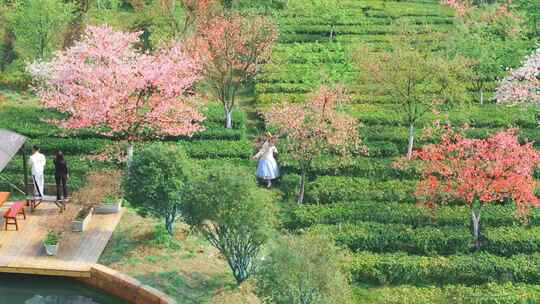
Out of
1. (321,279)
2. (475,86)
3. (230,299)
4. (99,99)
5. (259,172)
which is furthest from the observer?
(475,86)

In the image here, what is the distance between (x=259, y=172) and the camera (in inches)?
1069

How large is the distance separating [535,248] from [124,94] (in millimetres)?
13777

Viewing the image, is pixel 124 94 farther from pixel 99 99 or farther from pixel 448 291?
pixel 448 291

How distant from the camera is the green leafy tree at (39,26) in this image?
33062 millimetres

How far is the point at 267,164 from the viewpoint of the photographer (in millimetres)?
27047

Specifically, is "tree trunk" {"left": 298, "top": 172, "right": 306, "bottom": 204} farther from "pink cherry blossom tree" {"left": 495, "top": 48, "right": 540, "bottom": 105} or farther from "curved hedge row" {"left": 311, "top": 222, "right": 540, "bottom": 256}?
"pink cherry blossom tree" {"left": 495, "top": 48, "right": 540, "bottom": 105}

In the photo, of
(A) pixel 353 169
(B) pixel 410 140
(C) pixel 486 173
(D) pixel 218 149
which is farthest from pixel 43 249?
(B) pixel 410 140

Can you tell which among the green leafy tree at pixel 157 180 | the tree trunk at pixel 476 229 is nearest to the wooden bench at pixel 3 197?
the green leafy tree at pixel 157 180

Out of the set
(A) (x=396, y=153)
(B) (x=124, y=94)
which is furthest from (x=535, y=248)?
(B) (x=124, y=94)

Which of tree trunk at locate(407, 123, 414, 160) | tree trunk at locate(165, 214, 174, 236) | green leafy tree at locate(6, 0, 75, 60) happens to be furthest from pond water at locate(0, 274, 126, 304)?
green leafy tree at locate(6, 0, 75, 60)

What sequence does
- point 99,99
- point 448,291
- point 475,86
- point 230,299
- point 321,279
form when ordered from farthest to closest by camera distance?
point 475,86 < point 99,99 < point 448,291 < point 230,299 < point 321,279

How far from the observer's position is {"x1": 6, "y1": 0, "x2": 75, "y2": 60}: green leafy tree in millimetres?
33062

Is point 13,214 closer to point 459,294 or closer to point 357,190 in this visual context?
point 357,190

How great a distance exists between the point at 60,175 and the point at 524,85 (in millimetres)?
18378
